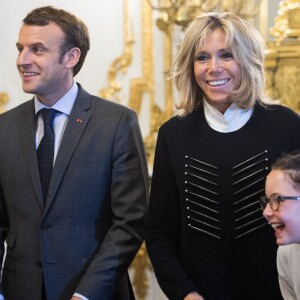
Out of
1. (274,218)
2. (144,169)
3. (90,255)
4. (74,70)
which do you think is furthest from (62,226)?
(274,218)

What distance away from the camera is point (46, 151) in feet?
7.50

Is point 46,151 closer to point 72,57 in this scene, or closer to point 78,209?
point 78,209

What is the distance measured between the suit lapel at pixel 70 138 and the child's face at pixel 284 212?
28.6 inches

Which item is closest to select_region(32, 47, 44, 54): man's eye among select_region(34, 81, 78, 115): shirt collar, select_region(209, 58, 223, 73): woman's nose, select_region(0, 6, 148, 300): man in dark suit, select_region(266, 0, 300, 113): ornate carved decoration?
select_region(0, 6, 148, 300): man in dark suit

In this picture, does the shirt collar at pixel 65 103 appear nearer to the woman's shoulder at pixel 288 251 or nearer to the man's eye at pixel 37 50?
the man's eye at pixel 37 50

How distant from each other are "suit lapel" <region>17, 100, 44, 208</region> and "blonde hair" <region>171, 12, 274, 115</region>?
0.52 m

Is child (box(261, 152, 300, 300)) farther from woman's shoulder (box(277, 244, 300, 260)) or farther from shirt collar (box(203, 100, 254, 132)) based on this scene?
shirt collar (box(203, 100, 254, 132))

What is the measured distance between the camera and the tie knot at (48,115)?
91.8 inches

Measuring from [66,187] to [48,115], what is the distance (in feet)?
0.88

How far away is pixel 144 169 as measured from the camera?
7.68ft

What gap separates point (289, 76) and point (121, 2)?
115 cm

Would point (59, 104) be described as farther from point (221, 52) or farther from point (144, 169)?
point (221, 52)

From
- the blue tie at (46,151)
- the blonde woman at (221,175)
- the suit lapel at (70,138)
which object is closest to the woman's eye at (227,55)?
the blonde woman at (221,175)

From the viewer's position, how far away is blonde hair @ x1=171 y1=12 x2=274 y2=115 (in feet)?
6.87
